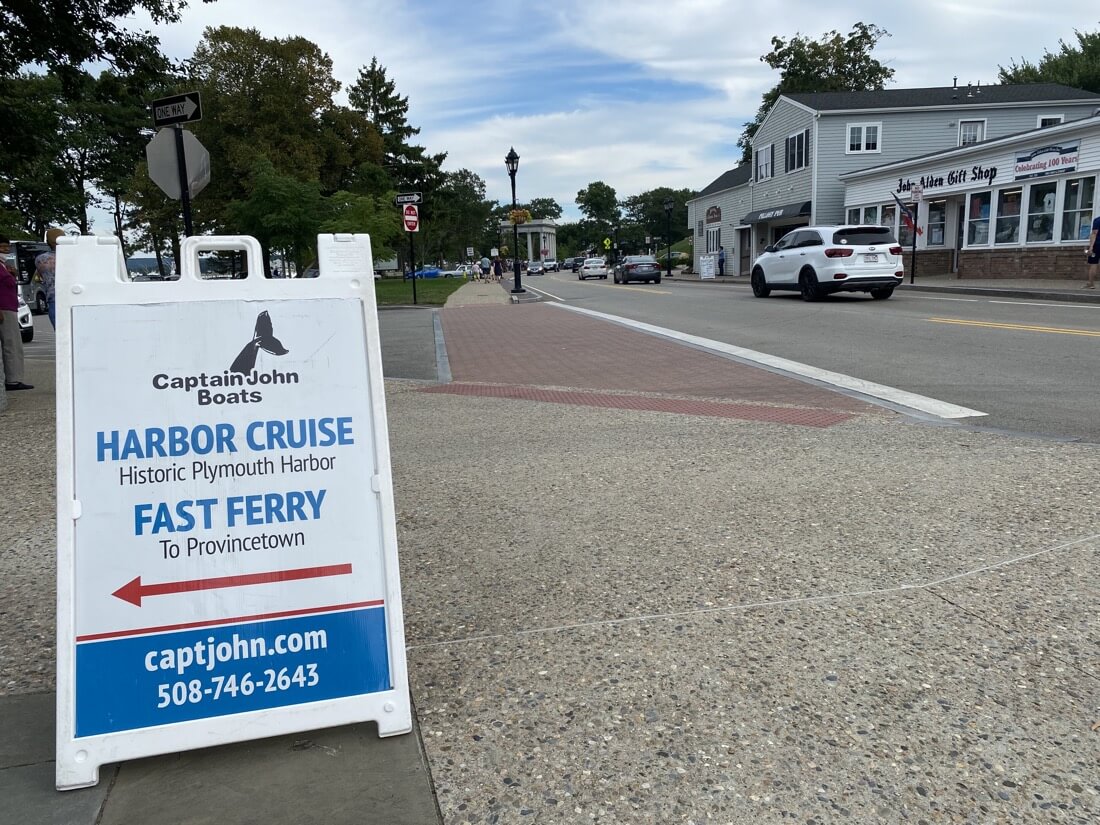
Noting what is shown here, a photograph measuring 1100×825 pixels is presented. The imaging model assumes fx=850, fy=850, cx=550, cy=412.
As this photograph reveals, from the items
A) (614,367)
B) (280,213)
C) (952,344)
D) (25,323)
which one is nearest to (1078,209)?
(952,344)

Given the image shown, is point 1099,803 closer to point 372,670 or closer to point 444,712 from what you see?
point 444,712

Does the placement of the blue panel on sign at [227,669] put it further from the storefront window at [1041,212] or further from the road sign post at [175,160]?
the storefront window at [1041,212]

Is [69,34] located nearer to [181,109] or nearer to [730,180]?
[181,109]

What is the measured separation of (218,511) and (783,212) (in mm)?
40481

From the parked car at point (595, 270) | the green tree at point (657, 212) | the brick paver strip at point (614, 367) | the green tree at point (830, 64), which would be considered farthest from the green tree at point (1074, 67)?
the green tree at point (657, 212)

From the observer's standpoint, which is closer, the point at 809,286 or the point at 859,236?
the point at 859,236

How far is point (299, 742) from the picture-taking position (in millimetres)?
2602

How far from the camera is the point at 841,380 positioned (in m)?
9.05

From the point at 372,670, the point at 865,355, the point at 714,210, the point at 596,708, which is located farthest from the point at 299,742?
the point at 714,210

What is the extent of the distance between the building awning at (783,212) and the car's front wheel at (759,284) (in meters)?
16.1

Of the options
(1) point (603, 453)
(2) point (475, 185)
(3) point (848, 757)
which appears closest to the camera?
(3) point (848, 757)

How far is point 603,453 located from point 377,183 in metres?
45.7

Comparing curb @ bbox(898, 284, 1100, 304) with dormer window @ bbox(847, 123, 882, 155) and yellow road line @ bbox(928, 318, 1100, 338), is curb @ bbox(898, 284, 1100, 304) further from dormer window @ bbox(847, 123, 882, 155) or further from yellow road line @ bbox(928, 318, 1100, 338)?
dormer window @ bbox(847, 123, 882, 155)

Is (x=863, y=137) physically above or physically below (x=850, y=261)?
above
